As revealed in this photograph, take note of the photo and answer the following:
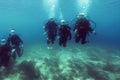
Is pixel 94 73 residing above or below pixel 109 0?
below

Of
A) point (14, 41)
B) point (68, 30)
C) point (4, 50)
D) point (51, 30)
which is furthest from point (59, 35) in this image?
point (4, 50)

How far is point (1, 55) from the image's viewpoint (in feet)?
40.7

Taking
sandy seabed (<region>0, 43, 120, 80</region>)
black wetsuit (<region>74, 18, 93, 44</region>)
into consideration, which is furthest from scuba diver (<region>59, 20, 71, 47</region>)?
sandy seabed (<region>0, 43, 120, 80</region>)

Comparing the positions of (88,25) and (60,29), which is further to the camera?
(60,29)

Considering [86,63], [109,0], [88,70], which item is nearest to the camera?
[88,70]

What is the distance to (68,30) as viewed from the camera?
12.2 meters

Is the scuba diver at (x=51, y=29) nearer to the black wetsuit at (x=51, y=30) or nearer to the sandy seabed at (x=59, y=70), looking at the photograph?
the black wetsuit at (x=51, y=30)

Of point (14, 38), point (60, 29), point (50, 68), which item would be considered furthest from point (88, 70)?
point (14, 38)

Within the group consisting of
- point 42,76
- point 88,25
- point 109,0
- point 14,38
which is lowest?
point 42,76

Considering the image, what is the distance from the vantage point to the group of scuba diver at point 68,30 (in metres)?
11.1

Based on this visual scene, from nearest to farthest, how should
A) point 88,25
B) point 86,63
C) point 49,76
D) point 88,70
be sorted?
point 88,25
point 49,76
point 88,70
point 86,63

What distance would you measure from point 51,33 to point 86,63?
3622 millimetres

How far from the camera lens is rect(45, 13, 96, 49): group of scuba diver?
11.1 m

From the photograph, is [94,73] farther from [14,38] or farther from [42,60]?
[14,38]
